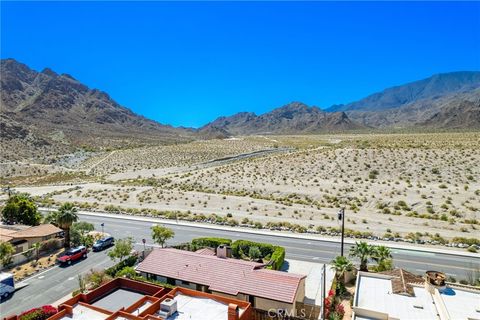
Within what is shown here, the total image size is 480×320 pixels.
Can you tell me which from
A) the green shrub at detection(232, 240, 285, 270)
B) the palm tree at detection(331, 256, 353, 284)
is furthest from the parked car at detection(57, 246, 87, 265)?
the palm tree at detection(331, 256, 353, 284)

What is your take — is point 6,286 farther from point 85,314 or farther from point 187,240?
point 187,240

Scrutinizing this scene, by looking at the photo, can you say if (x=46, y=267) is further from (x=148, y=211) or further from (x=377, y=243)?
(x=377, y=243)

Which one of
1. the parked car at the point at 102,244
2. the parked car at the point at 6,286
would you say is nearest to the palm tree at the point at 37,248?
the parked car at the point at 102,244

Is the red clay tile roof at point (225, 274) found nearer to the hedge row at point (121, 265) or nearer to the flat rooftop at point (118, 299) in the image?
the hedge row at point (121, 265)

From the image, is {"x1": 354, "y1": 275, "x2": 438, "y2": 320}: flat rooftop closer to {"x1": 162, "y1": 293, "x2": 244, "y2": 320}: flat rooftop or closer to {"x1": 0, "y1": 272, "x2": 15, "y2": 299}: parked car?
{"x1": 162, "y1": 293, "x2": 244, "y2": 320}: flat rooftop

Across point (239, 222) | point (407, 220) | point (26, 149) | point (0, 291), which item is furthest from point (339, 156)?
point (26, 149)

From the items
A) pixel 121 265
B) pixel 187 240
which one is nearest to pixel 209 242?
pixel 187 240
